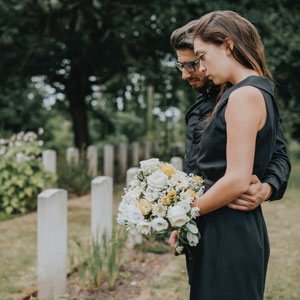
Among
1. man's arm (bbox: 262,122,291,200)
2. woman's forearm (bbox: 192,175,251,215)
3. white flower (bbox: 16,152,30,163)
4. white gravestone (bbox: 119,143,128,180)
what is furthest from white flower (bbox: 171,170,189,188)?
white gravestone (bbox: 119,143,128,180)

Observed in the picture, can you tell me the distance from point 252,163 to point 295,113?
10382 mm

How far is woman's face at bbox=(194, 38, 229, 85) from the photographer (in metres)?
1.92

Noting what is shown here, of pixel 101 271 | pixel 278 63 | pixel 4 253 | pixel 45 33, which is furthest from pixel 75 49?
pixel 101 271

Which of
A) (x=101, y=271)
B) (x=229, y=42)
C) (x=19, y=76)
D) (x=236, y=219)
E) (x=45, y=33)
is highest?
(x=45, y=33)

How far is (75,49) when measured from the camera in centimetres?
927

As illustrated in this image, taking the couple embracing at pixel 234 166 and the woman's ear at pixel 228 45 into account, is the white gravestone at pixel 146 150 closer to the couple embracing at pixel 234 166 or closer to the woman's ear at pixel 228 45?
the couple embracing at pixel 234 166

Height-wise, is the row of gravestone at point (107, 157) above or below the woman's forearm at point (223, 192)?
above

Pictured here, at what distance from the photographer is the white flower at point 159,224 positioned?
1955 millimetres

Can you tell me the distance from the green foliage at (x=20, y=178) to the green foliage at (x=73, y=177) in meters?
1.03

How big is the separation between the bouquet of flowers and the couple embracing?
0.06 metres

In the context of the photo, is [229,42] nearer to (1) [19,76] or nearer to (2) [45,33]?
(2) [45,33]

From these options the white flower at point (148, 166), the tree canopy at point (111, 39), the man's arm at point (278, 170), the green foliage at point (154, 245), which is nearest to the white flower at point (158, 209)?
the white flower at point (148, 166)

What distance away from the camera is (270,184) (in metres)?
2.04

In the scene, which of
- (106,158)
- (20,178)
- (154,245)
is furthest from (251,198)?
(106,158)
